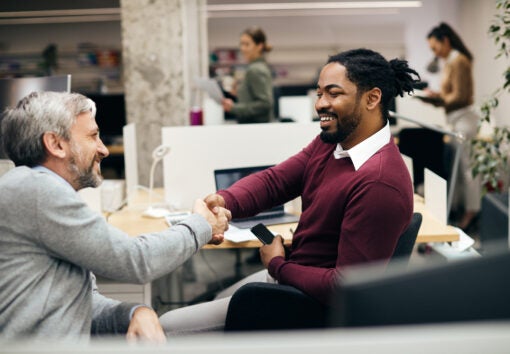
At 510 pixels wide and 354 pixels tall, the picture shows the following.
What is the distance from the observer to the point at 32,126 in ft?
4.78

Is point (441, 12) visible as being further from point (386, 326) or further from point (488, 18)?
point (386, 326)

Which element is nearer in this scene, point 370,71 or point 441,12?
point 370,71

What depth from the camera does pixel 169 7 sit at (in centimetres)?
385

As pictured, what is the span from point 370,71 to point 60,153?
994mm

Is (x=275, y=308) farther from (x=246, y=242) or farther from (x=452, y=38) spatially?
(x=452, y=38)

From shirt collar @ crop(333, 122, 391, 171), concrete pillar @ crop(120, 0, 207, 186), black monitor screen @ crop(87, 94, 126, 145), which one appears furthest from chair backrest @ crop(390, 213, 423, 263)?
black monitor screen @ crop(87, 94, 126, 145)

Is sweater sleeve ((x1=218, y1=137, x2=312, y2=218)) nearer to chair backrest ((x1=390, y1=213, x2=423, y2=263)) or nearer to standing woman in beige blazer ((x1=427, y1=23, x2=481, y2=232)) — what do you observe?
chair backrest ((x1=390, y1=213, x2=423, y2=263))

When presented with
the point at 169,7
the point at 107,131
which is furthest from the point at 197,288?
the point at 107,131

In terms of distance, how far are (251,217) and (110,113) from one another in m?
3.36

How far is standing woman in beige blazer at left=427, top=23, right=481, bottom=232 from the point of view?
5340 millimetres

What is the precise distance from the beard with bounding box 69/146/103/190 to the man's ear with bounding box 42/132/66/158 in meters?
0.03

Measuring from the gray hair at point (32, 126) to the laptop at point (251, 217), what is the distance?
1297mm

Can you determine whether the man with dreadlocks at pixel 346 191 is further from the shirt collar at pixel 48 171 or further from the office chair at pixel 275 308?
the shirt collar at pixel 48 171

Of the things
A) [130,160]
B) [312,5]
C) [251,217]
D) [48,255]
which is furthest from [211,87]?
[312,5]
